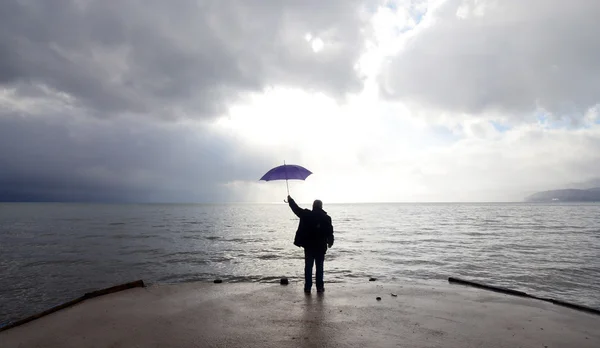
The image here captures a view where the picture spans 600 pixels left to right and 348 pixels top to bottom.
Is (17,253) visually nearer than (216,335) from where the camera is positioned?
No

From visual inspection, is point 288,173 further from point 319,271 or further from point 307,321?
point 307,321

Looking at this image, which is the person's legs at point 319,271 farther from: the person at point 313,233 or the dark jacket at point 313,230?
the dark jacket at point 313,230

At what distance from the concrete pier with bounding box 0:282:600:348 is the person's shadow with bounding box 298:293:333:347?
2 cm

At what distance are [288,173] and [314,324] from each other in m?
4.75

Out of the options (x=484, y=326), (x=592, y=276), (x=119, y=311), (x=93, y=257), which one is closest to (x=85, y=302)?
(x=119, y=311)

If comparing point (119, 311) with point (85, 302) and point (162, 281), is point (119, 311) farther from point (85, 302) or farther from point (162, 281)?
point (162, 281)

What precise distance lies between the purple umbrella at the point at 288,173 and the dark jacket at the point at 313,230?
3.46ft

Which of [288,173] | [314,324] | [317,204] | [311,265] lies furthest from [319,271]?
[288,173]

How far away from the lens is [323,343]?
5629 millimetres

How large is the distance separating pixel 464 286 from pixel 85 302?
11969mm

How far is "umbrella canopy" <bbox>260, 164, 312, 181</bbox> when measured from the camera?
1000 cm

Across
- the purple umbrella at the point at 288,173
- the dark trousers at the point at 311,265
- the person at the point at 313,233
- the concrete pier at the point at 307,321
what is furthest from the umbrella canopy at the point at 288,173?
the concrete pier at the point at 307,321

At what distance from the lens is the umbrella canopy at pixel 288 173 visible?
10.0 metres

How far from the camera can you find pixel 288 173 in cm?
1005
